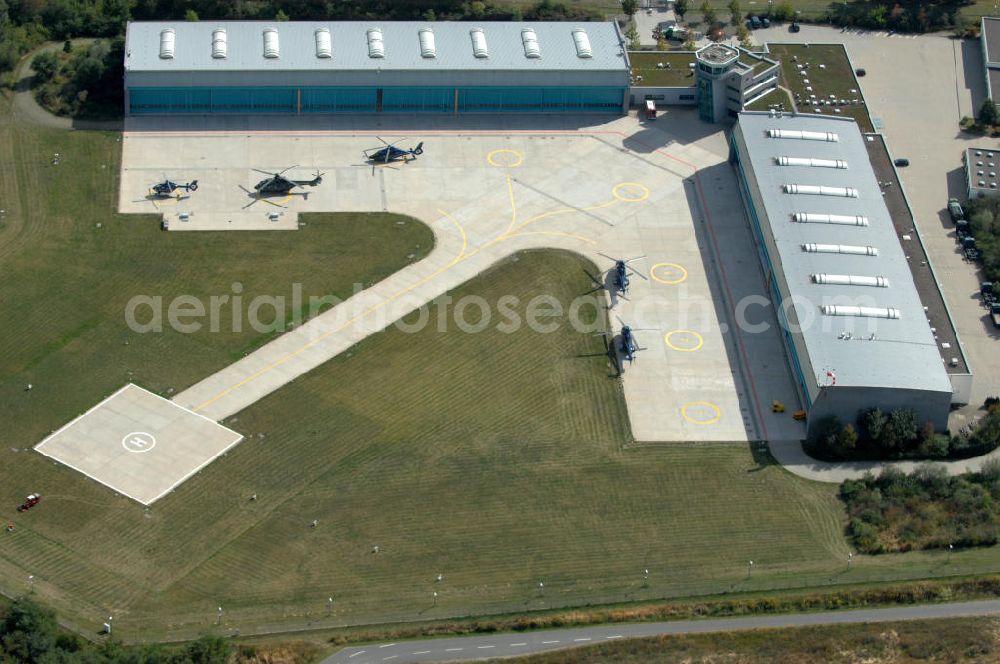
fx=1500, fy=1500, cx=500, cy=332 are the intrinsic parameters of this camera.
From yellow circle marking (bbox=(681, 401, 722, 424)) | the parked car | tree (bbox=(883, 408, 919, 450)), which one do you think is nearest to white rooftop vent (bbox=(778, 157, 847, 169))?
the parked car

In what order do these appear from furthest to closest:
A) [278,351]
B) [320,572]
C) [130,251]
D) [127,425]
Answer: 1. [130,251]
2. [278,351]
3. [127,425]
4. [320,572]

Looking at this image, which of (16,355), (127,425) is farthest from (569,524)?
(16,355)

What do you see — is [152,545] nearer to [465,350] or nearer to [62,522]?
[62,522]

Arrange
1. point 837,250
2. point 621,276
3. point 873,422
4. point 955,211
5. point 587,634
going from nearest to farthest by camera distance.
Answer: point 587,634 → point 873,422 → point 837,250 → point 621,276 → point 955,211

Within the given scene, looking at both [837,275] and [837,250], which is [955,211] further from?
[837,275]

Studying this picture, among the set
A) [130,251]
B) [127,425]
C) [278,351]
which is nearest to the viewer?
[127,425]

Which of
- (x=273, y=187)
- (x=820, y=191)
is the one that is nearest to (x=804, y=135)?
(x=820, y=191)
